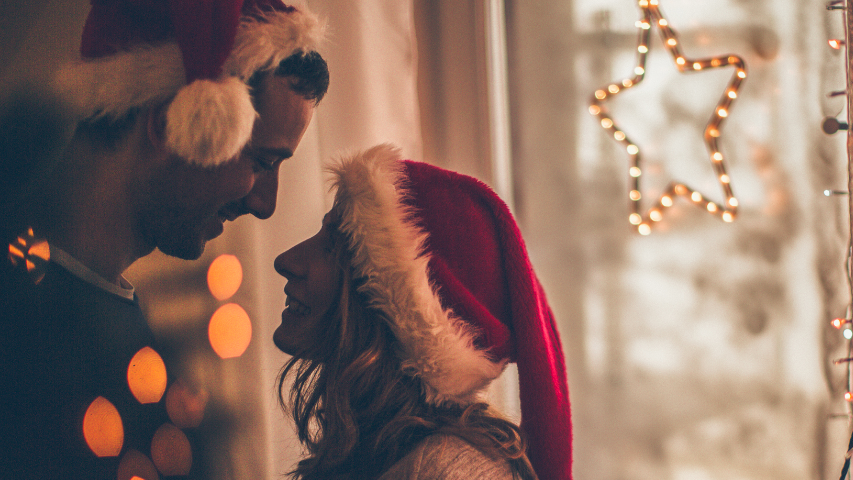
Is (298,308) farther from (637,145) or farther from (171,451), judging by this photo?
(637,145)

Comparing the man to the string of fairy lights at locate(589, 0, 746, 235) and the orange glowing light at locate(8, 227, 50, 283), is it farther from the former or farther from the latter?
the string of fairy lights at locate(589, 0, 746, 235)

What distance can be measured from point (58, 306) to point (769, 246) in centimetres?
188

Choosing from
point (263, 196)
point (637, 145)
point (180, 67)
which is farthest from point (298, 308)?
point (637, 145)

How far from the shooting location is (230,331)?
3.66 feet

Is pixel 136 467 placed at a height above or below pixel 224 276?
below

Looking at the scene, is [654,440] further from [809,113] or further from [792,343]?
[809,113]

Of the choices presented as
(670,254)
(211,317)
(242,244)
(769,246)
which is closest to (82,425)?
(211,317)

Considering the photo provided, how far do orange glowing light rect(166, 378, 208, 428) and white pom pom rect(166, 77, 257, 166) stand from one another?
397 millimetres

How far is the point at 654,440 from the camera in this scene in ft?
5.89

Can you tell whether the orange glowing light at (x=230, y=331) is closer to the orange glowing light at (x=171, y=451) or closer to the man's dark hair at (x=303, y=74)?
the orange glowing light at (x=171, y=451)

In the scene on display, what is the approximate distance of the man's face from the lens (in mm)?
834

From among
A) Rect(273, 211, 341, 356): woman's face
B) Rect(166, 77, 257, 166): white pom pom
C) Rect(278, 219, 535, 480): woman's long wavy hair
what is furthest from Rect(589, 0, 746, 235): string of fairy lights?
Rect(166, 77, 257, 166): white pom pom

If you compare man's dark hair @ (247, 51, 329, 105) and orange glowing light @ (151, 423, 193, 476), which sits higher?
man's dark hair @ (247, 51, 329, 105)

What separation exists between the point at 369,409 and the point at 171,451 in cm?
32
